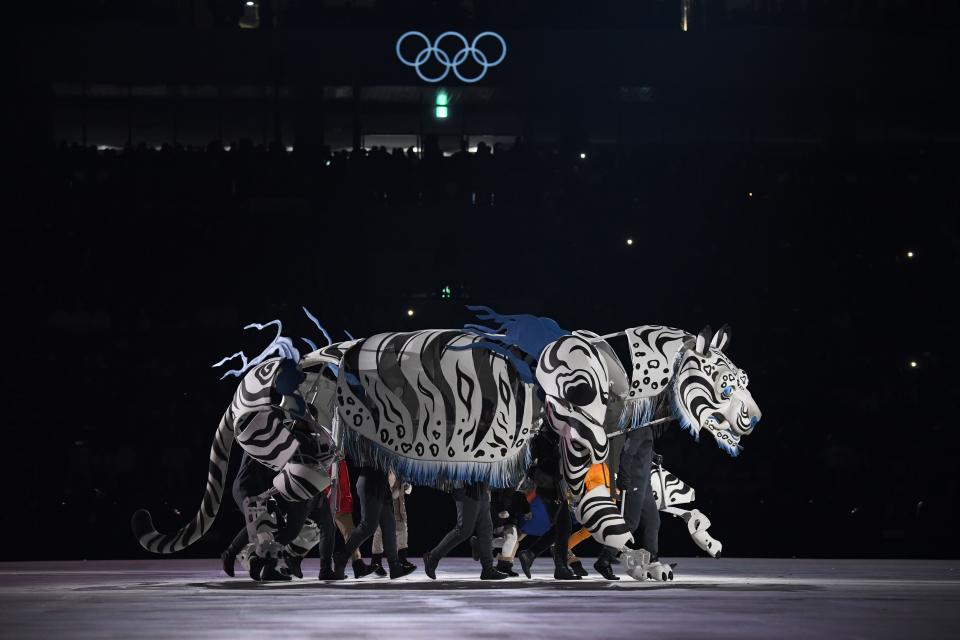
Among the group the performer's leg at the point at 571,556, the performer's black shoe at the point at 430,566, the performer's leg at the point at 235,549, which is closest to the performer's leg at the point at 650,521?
Answer: the performer's leg at the point at 571,556

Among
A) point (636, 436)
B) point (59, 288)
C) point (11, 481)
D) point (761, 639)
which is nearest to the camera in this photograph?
point (761, 639)

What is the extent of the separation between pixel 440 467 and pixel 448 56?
515 inches

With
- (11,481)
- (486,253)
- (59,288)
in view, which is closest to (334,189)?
(486,253)

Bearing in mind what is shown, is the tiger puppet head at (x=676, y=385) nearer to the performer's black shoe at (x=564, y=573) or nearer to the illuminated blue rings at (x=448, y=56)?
the performer's black shoe at (x=564, y=573)

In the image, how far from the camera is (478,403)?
1183cm

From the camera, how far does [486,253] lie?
21734mm

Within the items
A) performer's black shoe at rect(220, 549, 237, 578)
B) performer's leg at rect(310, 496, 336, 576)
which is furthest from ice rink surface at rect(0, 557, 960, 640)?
performer's leg at rect(310, 496, 336, 576)

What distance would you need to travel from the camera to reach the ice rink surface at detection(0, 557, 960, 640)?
7863mm

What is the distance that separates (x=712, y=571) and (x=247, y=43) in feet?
42.7

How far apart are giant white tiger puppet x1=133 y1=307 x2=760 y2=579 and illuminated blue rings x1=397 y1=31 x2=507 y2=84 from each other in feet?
38.7

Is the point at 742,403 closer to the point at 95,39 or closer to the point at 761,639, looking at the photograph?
the point at 761,639

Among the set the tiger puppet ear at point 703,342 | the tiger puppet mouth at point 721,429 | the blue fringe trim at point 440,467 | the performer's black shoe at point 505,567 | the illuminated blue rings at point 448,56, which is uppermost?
the illuminated blue rings at point 448,56

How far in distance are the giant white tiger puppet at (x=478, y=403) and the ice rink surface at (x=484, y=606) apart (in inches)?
32.6

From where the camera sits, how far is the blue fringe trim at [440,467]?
11.7 metres
